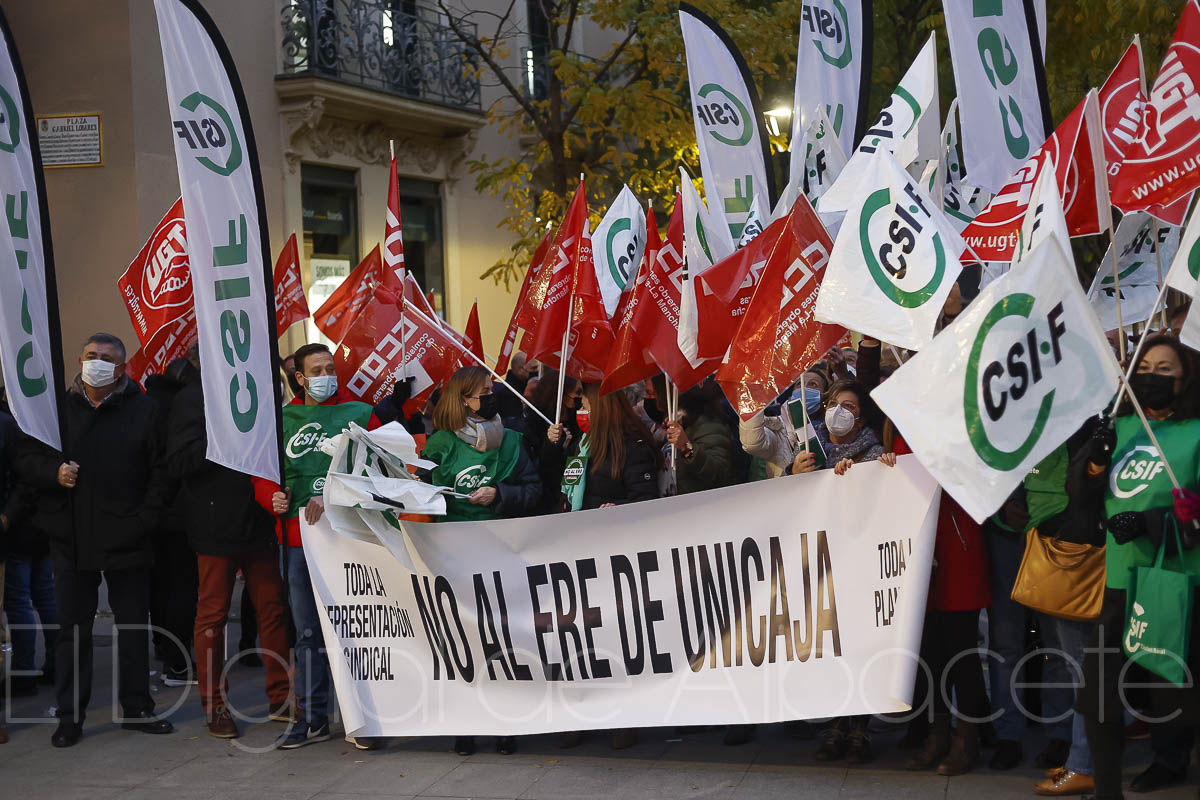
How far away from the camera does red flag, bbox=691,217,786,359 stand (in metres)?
6.78

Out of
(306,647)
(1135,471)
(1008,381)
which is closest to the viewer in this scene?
(1008,381)

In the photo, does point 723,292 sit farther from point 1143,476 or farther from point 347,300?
point 347,300

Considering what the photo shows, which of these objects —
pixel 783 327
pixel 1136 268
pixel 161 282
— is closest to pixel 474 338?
pixel 161 282

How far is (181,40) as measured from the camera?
273 inches

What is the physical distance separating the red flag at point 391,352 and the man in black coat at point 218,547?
185cm

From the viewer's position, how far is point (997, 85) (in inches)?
309

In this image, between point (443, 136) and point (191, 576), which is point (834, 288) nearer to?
point (191, 576)

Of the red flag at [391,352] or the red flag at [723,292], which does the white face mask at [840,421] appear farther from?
the red flag at [391,352]

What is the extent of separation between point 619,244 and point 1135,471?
4.13m

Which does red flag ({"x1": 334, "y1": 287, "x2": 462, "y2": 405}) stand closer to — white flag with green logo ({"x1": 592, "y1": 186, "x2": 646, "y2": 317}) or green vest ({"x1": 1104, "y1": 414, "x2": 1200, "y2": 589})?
white flag with green logo ({"x1": 592, "y1": 186, "x2": 646, "y2": 317})

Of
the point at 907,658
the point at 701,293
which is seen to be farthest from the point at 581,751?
the point at 701,293

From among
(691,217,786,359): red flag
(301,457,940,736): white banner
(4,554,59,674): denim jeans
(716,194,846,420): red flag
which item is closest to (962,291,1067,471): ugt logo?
(301,457,940,736): white banner

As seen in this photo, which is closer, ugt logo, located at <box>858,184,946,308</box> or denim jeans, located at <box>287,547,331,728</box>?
ugt logo, located at <box>858,184,946,308</box>

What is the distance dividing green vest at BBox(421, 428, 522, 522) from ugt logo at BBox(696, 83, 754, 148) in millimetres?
3263
